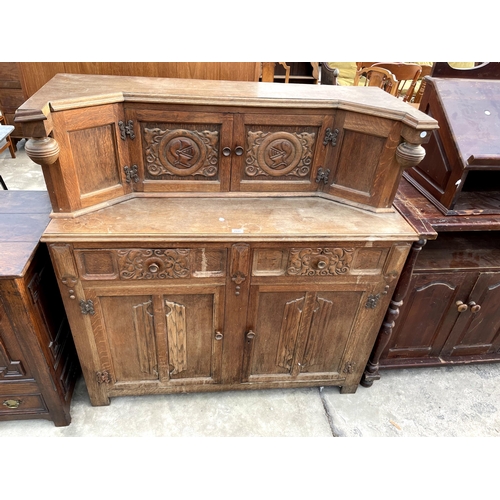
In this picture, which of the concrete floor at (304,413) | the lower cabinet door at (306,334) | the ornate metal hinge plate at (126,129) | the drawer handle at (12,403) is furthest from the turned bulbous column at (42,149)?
the concrete floor at (304,413)

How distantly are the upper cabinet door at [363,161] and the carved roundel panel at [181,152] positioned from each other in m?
0.51

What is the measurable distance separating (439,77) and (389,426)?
1.81 metres

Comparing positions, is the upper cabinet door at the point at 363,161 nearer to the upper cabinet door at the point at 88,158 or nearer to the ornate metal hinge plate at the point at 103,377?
the upper cabinet door at the point at 88,158

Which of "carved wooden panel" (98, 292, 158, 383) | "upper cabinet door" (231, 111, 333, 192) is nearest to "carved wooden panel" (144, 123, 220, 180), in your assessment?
"upper cabinet door" (231, 111, 333, 192)

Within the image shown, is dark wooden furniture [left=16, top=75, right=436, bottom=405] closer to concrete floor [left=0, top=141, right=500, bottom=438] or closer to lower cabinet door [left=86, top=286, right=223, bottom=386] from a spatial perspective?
lower cabinet door [left=86, top=286, right=223, bottom=386]

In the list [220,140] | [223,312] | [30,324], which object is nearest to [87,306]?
[30,324]

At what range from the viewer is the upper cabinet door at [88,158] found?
4.44 ft

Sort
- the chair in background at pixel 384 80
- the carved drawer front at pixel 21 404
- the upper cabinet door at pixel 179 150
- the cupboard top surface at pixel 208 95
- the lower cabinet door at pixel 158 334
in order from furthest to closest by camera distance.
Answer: the chair in background at pixel 384 80 < the carved drawer front at pixel 21 404 < the lower cabinet door at pixel 158 334 < the upper cabinet door at pixel 179 150 < the cupboard top surface at pixel 208 95

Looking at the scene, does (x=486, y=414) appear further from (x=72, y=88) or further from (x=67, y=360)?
(x=72, y=88)

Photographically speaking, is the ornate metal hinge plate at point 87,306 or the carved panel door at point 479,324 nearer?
the ornate metal hinge plate at point 87,306

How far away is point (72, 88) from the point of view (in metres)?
1.44

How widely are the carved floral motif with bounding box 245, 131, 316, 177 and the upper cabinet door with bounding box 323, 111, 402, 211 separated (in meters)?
0.10

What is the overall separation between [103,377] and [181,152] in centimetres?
114

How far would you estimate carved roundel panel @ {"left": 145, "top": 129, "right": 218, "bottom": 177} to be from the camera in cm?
150
